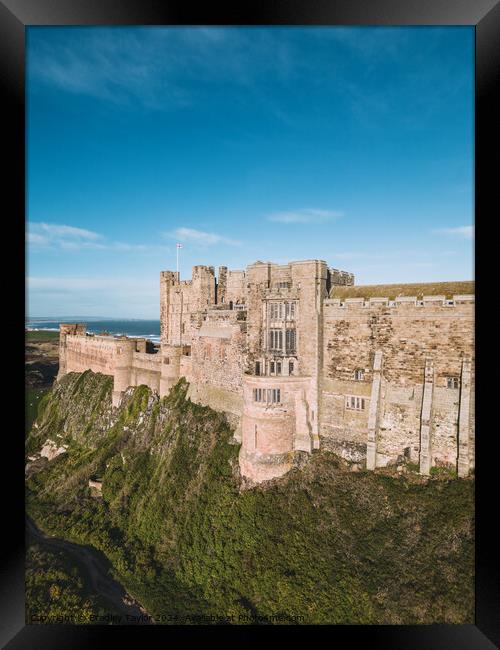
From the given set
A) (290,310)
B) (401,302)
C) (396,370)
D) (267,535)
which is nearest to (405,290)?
(401,302)

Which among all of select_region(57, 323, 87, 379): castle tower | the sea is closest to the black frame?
the sea

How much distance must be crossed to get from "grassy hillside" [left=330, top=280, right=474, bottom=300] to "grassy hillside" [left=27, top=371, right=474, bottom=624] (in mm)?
7701

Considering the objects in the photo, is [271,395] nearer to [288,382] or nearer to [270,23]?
[288,382]

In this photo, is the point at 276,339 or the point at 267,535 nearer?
the point at 267,535

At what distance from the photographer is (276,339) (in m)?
18.8

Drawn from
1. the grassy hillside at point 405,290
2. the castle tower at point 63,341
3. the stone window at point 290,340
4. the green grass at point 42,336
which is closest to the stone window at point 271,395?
the stone window at point 290,340

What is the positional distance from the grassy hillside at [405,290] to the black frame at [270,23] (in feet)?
24.9

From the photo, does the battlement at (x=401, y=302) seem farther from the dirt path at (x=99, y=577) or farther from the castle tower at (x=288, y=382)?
the dirt path at (x=99, y=577)

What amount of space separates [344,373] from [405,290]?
4748mm

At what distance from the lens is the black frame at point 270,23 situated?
8.17 meters

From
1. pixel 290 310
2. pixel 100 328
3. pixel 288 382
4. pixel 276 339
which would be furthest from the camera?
pixel 100 328

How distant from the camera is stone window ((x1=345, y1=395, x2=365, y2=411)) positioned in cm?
1745
